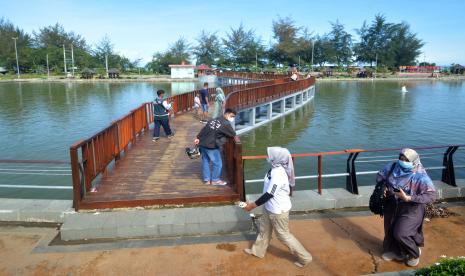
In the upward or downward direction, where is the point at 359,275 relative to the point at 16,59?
downward

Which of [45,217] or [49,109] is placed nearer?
[45,217]

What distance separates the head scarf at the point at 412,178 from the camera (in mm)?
4469

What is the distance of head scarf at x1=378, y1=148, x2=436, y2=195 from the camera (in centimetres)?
447

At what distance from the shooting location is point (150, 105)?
44.6ft

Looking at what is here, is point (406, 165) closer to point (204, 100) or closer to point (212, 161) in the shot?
point (212, 161)

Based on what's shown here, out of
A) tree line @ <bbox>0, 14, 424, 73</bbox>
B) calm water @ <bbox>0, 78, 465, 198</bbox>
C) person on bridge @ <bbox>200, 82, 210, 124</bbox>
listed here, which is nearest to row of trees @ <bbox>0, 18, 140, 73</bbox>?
tree line @ <bbox>0, 14, 424, 73</bbox>

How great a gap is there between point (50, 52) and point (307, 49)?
6098 cm

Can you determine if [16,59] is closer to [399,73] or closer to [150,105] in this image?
[150,105]

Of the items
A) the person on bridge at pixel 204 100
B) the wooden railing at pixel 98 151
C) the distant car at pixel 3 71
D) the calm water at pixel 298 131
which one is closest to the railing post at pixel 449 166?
the calm water at pixel 298 131

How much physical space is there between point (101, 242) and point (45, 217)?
130cm

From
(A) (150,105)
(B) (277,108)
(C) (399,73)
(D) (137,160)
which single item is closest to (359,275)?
(D) (137,160)

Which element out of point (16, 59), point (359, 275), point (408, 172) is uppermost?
point (16, 59)

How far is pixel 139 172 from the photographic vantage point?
8.10 meters

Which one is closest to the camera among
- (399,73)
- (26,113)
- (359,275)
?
(359,275)
